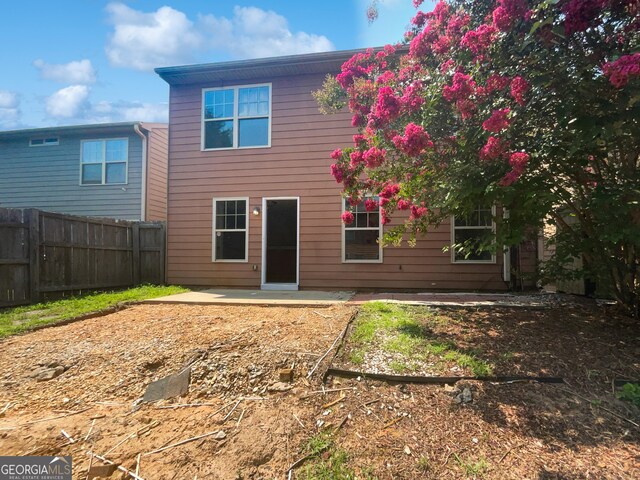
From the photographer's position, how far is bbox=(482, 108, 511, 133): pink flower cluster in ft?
8.91

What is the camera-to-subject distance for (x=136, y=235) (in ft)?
27.4

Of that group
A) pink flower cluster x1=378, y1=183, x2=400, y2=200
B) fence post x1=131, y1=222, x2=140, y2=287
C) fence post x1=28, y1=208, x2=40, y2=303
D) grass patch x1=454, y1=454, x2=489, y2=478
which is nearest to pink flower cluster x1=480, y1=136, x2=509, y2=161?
pink flower cluster x1=378, y1=183, x2=400, y2=200

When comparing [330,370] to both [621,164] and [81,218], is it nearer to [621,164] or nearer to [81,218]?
[621,164]

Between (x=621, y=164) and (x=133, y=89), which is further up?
(x=133, y=89)

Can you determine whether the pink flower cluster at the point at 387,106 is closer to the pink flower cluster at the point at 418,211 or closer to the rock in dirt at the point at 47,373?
the pink flower cluster at the point at 418,211

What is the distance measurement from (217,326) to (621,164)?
179 inches

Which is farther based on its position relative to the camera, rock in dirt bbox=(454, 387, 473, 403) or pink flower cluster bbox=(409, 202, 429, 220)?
pink flower cluster bbox=(409, 202, 429, 220)

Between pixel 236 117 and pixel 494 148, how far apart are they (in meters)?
6.32

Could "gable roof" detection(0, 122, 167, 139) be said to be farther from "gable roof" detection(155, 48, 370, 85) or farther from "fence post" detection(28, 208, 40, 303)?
"fence post" detection(28, 208, 40, 303)

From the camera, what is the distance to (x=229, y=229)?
7.81 meters

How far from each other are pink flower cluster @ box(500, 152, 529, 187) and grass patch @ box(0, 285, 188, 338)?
18.2 feet

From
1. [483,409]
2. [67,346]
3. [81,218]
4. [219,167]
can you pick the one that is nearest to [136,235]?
[81,218]

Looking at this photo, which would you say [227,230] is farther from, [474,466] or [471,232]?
[474,466]

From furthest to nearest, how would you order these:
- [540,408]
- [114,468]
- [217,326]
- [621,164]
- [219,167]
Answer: [219,167], [217,326], [621,164], [540,408], [114,468]
